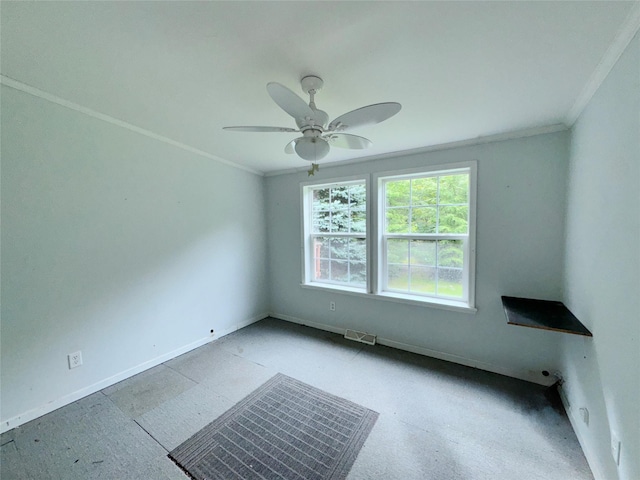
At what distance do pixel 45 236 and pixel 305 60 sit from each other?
2.17m

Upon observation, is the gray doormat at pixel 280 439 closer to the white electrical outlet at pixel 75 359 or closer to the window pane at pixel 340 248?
the white electrical outlet at pixel 75 359

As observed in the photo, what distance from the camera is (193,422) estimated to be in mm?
1726

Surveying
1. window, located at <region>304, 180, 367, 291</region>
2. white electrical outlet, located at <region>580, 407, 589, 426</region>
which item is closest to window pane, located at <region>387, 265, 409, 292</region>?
window, located at <region>304, 180, 367, 291</region>

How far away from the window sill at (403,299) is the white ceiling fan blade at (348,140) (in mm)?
1771

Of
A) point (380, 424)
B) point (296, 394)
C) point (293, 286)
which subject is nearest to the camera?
point (380, 424)

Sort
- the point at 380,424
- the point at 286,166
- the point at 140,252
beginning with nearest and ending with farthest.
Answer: the point at 380,424
the point at 140,252
the point at 286,166

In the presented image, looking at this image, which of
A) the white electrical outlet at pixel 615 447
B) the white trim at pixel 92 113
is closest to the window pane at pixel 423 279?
the white electrical outlet at pixel 615 447

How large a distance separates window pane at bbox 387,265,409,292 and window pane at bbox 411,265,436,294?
7 centimetres

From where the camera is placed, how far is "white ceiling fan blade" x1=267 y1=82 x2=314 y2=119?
112 cm

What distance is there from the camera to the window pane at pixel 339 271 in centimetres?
328

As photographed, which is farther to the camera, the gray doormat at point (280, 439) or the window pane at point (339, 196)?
the window pane at point (339, 196)

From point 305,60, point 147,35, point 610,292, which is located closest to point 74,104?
point 147,35

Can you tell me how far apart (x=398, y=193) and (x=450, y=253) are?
2.83ft

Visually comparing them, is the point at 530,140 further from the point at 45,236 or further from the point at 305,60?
the point at 45,236
